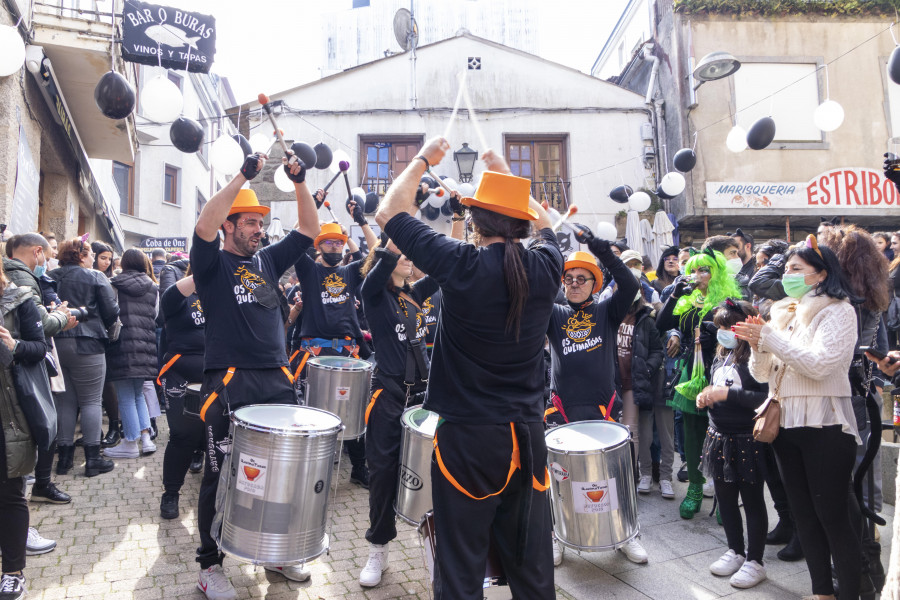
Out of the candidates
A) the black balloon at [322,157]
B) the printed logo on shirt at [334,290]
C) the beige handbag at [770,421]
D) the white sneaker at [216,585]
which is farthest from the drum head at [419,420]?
the black balloon at [322,157]

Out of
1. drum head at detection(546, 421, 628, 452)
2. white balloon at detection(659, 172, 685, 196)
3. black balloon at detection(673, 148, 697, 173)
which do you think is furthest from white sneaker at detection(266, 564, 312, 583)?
white balloon at detection(659, 172, 685, 196)

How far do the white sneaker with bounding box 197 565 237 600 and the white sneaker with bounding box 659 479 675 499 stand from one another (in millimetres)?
3680

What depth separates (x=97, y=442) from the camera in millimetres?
5945

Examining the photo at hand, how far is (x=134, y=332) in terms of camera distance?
6.57m

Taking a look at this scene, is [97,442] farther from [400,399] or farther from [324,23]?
[324,23]

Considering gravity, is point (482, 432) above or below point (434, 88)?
below

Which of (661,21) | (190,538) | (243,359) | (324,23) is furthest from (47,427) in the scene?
(324,23)

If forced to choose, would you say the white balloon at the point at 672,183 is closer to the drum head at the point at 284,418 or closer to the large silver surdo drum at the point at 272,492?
the drum head at the point at 284,418

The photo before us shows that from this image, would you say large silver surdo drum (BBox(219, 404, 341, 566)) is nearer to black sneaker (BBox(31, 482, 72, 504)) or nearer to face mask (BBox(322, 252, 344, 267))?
black sneaker (BBox(31, 482, 72, 504))

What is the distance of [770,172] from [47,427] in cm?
1638

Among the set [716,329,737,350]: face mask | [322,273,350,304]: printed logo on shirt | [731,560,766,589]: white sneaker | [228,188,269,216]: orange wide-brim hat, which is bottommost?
[731,560,766,589]: white sneaker

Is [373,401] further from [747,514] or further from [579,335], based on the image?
[747,514]

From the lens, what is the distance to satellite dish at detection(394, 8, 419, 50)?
17.7 metres

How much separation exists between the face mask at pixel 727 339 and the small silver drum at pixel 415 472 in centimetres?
198
